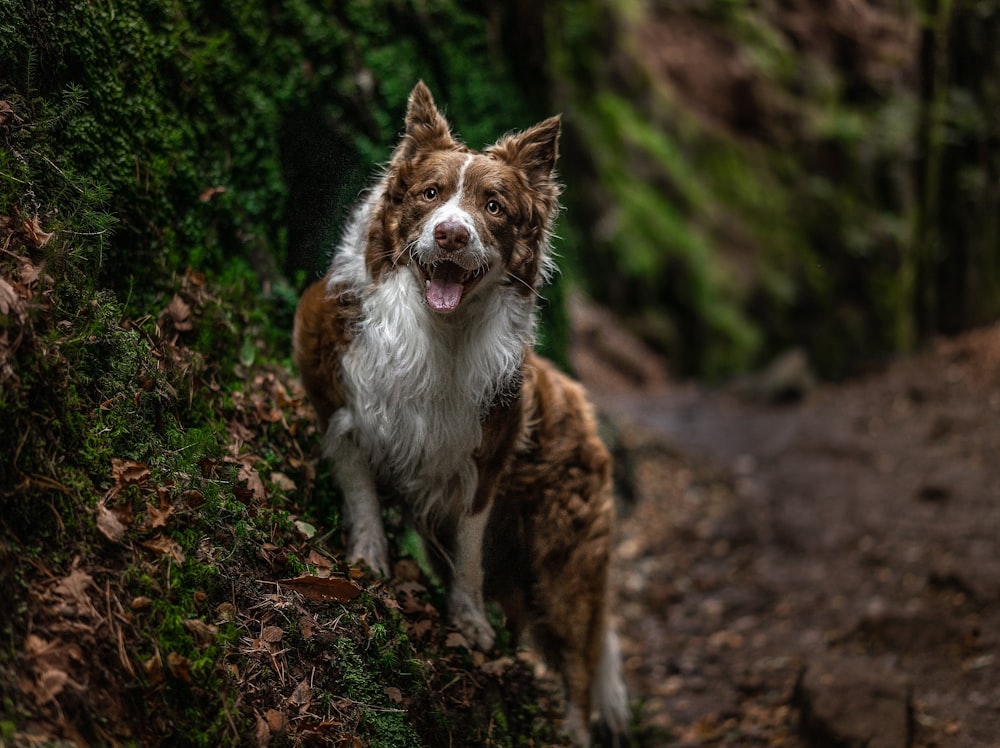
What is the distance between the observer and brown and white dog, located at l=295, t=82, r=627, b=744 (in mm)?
3816

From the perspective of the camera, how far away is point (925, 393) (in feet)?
37.1

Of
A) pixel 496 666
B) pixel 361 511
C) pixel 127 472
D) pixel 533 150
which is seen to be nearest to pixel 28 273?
pixel 127 472

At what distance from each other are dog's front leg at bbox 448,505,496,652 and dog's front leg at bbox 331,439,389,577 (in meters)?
0.40

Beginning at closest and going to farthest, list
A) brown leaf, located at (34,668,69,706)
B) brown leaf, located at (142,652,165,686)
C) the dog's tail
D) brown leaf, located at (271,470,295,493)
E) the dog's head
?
brown leaf, located at (34,668,69,706) → brown leaf, located at (142,652,165,686) → the dog's head → brown leaf, located at (271,470,295,493) → the dog's tail

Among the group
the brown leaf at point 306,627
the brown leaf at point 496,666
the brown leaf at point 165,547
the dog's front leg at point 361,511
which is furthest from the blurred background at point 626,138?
the brown leaf at point 496,666

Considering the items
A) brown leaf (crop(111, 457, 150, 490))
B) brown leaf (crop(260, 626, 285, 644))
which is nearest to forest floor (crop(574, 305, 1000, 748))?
brown leaf (crop(260, 626, 285, 644))

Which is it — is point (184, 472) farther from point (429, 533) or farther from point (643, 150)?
point (643, 150)

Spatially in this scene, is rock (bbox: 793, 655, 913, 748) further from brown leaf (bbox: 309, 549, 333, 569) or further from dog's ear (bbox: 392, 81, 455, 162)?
dog's ear (bbox: 392, 81, 455, 162)

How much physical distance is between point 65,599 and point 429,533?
192 centimetres

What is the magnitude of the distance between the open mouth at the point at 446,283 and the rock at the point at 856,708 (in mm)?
3441

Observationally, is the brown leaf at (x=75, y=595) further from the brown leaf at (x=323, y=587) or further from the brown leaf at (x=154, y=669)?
the brown leaf at (x=323, y=587)

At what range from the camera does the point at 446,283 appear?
3.75 m

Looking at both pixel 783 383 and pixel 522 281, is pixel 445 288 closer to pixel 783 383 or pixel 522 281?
pixel 522 281

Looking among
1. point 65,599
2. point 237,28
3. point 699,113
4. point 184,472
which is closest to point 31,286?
point 184,472
